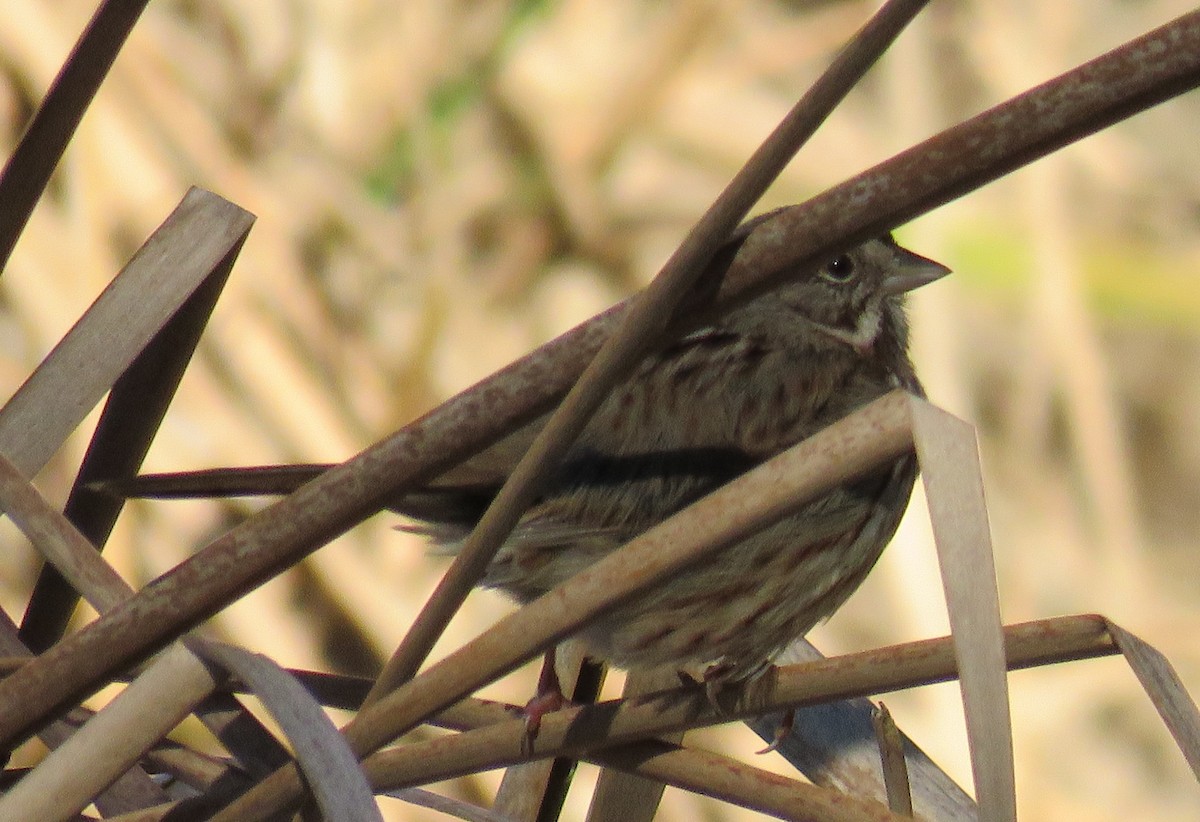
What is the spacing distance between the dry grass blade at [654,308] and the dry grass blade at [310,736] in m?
0.06

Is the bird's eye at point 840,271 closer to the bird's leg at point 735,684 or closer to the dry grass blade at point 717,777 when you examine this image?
the bird's leg at point 735,684

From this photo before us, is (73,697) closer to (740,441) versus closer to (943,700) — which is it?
(740,441)

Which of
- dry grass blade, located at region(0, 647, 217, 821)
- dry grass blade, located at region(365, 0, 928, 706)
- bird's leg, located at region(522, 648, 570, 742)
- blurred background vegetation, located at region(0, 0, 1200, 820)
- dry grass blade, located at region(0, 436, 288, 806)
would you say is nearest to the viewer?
dry grass blade, located at region(365, 0, 928, 706)

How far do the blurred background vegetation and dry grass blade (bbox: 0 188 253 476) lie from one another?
1626 millimetres

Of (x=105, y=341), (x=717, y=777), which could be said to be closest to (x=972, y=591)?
(x=717, y=777)

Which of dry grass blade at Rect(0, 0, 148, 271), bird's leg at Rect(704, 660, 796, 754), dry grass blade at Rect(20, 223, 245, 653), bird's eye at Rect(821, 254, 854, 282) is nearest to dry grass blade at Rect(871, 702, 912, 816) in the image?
bird's leg at Rect(704, 660, 796, 754)

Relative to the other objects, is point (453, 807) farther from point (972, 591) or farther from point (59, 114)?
point (59, 114)

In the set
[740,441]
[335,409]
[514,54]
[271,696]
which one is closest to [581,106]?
[514,54]

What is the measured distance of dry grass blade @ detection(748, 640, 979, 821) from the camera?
4.33 ft

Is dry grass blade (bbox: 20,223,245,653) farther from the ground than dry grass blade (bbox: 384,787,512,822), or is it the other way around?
dry grass blade (bbox: 20,223,245,653)

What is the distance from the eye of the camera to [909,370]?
2.18 meters

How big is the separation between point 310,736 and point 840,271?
1.39m

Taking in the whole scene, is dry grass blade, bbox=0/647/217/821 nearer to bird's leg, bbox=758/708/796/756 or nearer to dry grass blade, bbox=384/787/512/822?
dry grass blade, bbox=384/787/512/822

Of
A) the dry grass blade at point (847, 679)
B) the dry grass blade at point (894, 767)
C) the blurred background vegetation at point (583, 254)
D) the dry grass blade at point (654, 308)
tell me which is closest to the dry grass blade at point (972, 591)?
the dry grass blade at point (847, 679)
